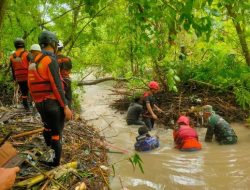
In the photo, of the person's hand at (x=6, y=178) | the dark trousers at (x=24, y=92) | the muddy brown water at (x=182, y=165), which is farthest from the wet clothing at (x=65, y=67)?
the person's hand at (x=6, y=178)

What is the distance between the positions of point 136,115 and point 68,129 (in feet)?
12.5

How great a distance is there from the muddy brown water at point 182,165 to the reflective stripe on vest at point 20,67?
9.17ft

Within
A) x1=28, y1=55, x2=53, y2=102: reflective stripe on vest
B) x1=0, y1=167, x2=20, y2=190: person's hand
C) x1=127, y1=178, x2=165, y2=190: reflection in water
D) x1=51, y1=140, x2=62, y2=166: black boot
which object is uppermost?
x1=28, y1=55, x2=53, y2=102: reflective stripe on vest

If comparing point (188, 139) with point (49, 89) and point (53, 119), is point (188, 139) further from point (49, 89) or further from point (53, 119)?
point (49, 89)

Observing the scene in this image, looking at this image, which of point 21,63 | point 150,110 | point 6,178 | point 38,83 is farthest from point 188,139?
point 6,178

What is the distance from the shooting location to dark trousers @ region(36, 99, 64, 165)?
15.5 ft

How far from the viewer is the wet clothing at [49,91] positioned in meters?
4.58

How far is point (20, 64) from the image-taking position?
8.38 m

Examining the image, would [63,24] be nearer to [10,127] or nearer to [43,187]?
[10,127]

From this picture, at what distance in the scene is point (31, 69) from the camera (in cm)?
466

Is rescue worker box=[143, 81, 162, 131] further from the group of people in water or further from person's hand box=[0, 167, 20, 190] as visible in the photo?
person's hand box=[0, 167, 20, 190]

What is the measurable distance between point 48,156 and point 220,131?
4.80 m

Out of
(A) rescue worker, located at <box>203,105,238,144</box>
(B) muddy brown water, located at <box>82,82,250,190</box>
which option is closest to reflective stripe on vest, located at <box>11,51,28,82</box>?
(B) muddy brown water, located at <box>82,82,250,190</box>

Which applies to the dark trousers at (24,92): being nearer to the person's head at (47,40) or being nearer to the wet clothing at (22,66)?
the wet clothing at (22,66)
